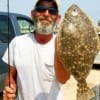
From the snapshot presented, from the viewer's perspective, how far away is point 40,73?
12.4 ft

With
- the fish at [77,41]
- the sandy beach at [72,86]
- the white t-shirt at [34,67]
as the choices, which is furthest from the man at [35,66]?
the sandy beach at [72,86]

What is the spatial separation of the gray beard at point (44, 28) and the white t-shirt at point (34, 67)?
13cm

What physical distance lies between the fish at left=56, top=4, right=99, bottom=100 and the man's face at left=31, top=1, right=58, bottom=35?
419mm

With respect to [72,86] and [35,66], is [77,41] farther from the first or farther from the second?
[72,86]

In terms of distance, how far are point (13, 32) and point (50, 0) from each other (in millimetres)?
5217

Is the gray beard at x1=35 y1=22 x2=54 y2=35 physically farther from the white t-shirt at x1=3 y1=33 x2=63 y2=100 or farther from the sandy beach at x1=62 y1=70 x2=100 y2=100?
the sandy beach at x1=62 y1=70 x2=100 y2=100

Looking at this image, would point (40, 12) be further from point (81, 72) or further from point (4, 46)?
point (4, 46)

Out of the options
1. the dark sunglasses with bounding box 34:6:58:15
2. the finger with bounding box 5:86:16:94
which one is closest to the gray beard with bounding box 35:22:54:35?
the dark sunglasses with bounding box 34:6:58:15

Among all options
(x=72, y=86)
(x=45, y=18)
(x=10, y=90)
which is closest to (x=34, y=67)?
(x=10, y=90)

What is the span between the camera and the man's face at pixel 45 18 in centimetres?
357

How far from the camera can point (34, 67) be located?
3.78 metres

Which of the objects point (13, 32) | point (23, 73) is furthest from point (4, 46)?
point (23, 73)

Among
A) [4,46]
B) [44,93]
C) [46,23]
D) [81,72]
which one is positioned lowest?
[4,46]

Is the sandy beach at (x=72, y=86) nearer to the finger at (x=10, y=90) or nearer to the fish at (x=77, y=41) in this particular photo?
the finger at (x=10, y=90)
